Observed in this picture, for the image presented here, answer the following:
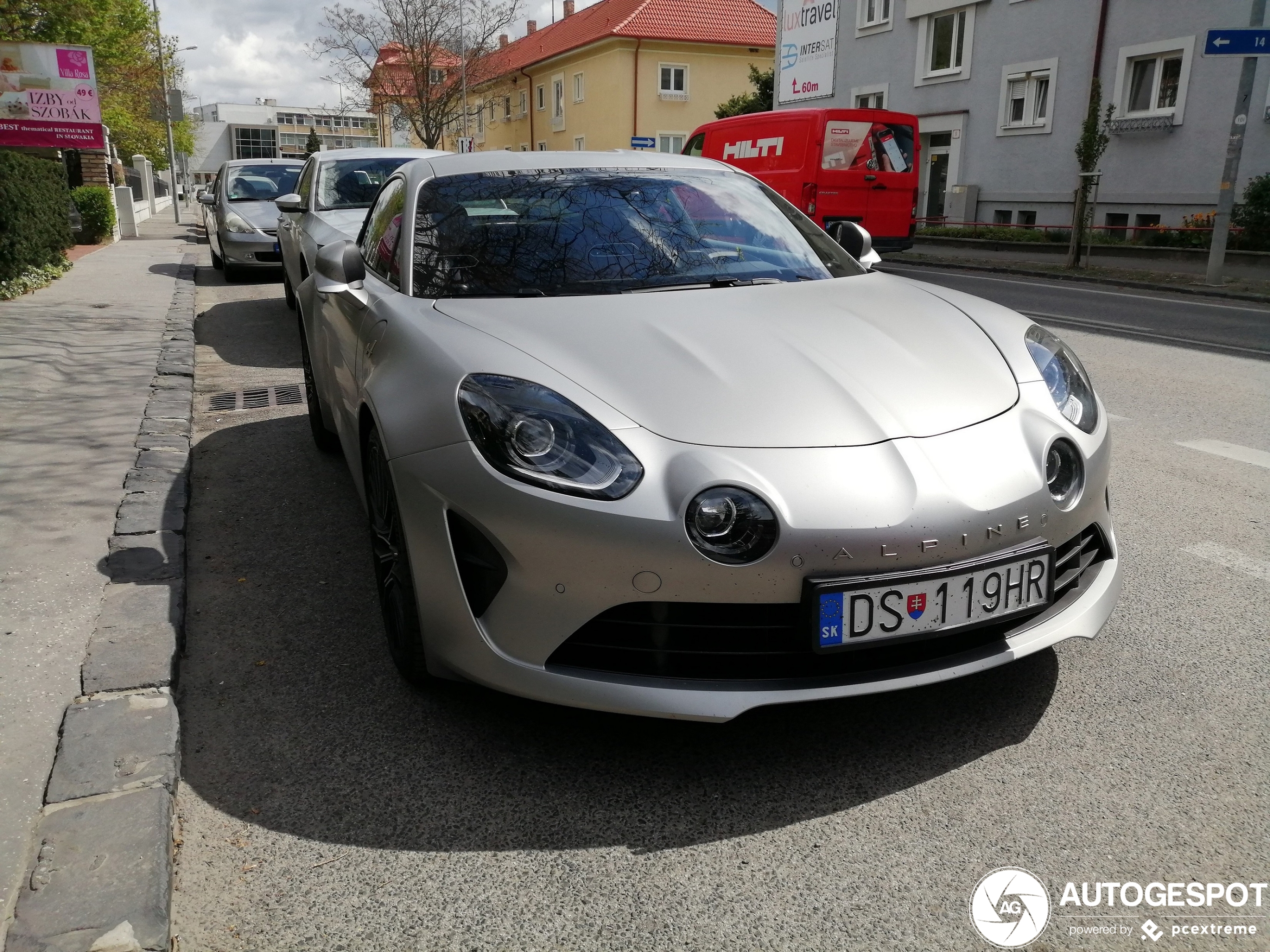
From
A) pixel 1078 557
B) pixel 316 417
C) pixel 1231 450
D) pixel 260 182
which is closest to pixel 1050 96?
pixel 260 182

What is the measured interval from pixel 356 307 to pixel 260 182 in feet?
39.9

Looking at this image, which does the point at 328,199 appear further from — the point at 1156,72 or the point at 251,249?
the point at 1156,72

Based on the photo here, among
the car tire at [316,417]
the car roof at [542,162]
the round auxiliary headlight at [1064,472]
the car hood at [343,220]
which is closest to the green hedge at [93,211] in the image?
the car hood at [343,220]

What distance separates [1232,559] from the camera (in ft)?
12.7

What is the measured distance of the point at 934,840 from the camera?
2277mm

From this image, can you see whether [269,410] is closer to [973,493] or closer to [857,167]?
[973,493]

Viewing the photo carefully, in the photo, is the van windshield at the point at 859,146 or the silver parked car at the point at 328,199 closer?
the silver parked car at the point at 328,199

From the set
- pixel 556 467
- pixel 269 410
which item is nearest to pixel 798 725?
pixel 556 467

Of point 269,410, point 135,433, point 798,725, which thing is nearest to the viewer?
point 798,725

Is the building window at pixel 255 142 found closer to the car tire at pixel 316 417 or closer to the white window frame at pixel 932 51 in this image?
the white window frame at pixel 932 51

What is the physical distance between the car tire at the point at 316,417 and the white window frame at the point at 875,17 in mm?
27037

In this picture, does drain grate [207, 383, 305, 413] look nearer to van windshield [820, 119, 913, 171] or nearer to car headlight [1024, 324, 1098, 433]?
car headlight [1024, 324, 1098, 433]

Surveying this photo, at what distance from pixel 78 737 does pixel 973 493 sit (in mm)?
2162

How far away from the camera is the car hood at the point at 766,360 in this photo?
8.09 feet
